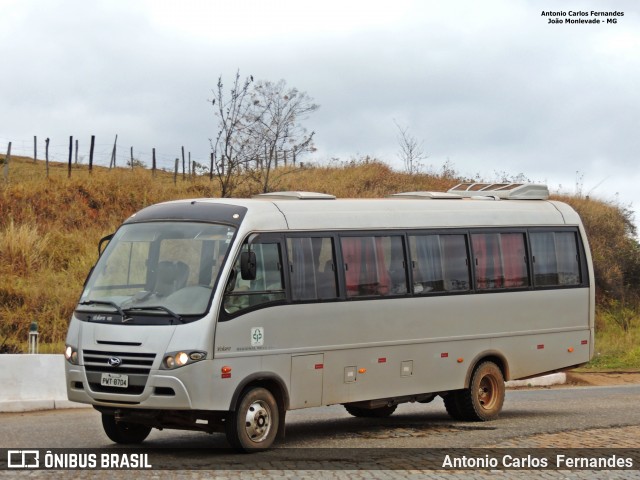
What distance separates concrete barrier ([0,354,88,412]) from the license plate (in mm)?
6743

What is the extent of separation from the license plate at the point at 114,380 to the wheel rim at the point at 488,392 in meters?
6.45

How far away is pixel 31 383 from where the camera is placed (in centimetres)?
1897

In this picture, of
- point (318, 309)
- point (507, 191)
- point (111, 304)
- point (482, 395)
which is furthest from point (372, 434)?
point (507, 191)

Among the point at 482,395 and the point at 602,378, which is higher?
the point at 602,378

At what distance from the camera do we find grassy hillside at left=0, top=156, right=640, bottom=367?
28906 mm

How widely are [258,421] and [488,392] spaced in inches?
210

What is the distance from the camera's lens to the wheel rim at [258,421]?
12734 millimetres

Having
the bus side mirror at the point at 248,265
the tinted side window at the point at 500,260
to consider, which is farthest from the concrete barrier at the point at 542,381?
the bus side mirror at the point at 248,265

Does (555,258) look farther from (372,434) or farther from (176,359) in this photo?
(176,359)

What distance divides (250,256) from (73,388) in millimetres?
2448

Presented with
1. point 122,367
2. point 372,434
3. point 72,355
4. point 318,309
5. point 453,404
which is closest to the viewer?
point 122,367

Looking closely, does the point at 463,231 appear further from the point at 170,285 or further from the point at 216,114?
the point at 216,114

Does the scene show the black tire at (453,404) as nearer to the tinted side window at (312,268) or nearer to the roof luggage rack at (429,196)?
the roof luggage rack at (429,196)

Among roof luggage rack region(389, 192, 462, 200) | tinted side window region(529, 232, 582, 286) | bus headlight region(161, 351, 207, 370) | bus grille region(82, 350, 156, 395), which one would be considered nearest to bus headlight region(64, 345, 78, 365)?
bus grille region(82, 350, 156, 395)
